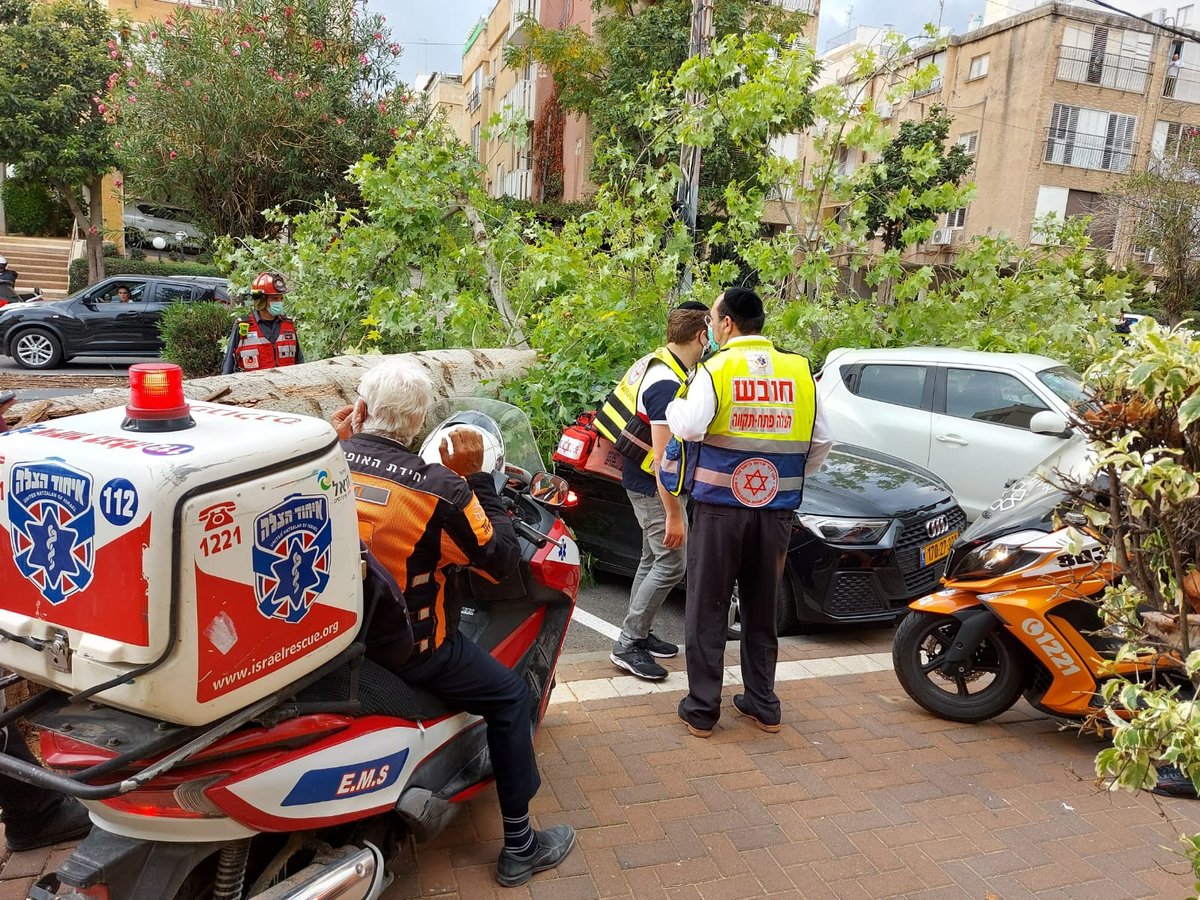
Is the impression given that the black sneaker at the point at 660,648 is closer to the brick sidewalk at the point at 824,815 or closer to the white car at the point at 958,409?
the brick sidewalk at the point at 824,815

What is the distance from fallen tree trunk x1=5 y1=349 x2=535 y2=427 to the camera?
4.01 meters

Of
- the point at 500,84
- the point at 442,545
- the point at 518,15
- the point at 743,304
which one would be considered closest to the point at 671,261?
the point at 743,304

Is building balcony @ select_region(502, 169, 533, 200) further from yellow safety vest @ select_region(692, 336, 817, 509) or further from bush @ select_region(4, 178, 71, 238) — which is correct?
yellow safety vest @ select_region(692, 336, 817, 509)

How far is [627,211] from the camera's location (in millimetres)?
7598

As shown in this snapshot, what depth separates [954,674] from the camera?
4039 millimetres

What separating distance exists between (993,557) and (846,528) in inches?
45.1

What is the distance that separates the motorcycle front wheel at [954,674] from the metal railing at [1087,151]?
33.1 meters

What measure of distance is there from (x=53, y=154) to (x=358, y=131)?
11.5 metres

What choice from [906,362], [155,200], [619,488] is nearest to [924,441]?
[906,362]

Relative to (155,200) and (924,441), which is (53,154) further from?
(924,441)

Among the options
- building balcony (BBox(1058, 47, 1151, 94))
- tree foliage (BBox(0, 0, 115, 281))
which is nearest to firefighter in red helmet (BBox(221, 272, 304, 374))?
tree foliage (BBox(0, 0, 115, 281))

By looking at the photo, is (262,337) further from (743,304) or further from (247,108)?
(247,108)

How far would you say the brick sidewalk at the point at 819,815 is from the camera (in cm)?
294

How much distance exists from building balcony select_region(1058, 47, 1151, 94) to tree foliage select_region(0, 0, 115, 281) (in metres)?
30.4
